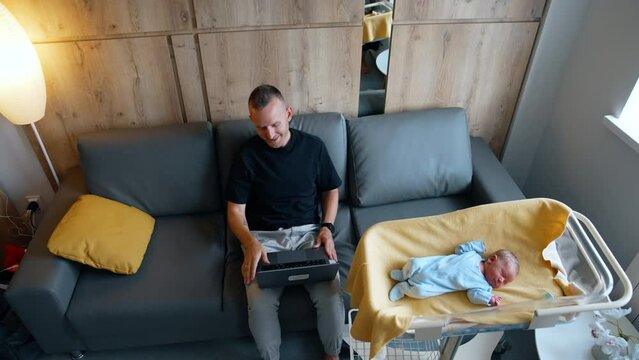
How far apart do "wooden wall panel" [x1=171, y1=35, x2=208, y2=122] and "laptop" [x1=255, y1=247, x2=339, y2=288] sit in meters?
0.90

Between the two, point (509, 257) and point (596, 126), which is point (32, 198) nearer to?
point (509, 257)

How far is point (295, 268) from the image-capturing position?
5.65 feet

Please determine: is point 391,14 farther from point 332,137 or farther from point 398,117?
point 332,137

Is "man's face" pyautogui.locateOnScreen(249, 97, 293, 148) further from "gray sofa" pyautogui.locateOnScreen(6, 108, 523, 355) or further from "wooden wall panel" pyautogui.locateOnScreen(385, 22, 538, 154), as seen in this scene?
"wooden wall panel" pyautogui.locateOnScreen(385, 22, 538, 154)

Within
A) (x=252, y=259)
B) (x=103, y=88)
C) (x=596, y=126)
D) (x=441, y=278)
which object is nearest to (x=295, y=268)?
(x=252, y=259)

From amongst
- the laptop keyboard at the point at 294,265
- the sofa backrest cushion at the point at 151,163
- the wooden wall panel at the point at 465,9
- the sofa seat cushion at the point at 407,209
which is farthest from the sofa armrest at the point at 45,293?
the wooden wall panel at the point at 465,9

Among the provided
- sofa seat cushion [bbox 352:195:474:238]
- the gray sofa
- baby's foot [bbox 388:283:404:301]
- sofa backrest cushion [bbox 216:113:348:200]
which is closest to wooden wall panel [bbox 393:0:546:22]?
the gray sofa

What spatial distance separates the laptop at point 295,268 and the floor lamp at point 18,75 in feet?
3.89

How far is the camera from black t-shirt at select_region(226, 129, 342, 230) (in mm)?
1936

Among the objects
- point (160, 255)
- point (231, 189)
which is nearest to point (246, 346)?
Answer: point (160, 255)

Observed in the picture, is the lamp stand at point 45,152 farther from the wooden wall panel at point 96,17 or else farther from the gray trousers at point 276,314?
the gray trousers at point 276,314

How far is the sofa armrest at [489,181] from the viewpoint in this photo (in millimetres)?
2080

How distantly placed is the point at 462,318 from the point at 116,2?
1.87 m

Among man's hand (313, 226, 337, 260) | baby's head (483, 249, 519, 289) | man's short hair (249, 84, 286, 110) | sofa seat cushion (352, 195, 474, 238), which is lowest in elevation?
sofa seat cushion (352, 195, 474, 238)
